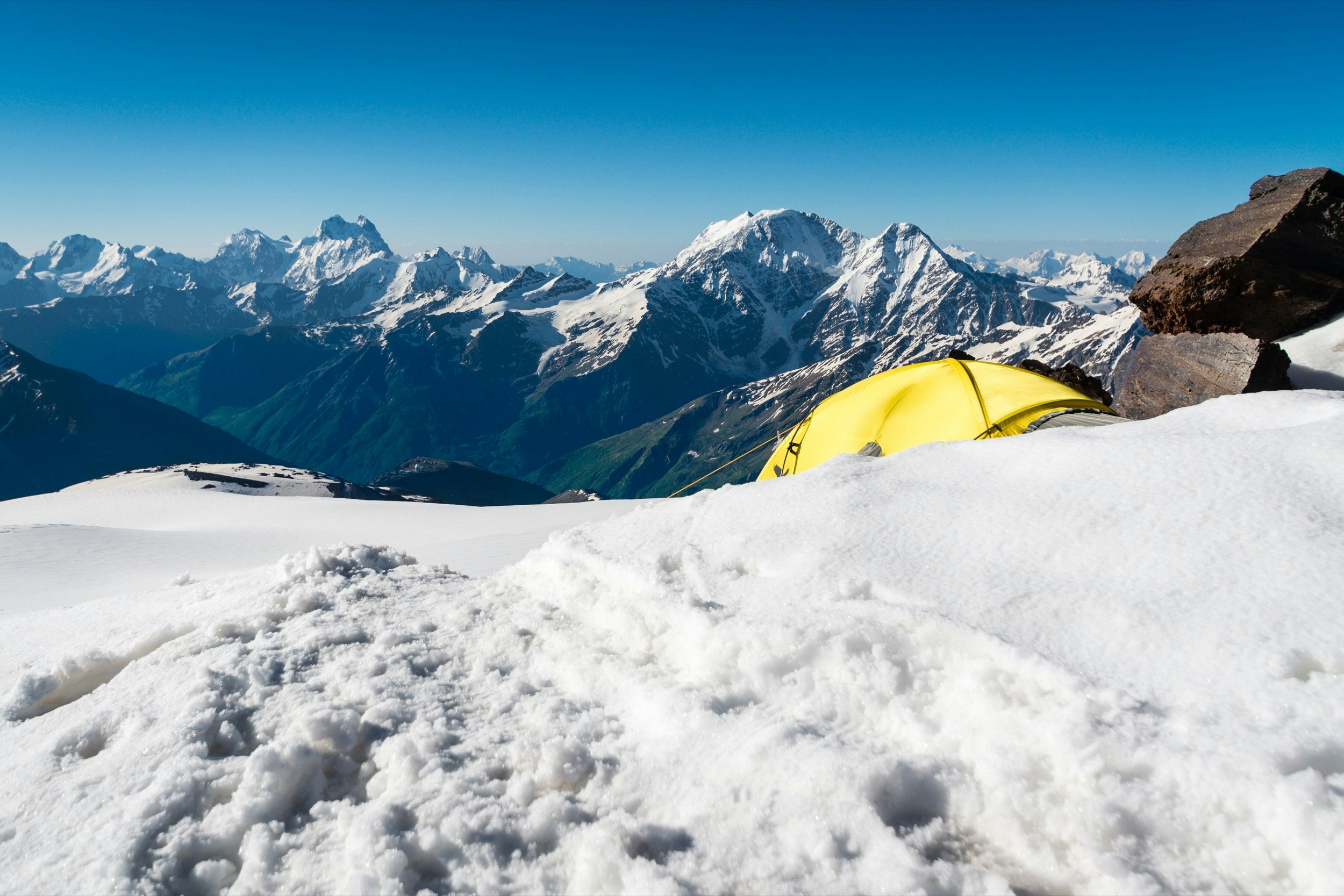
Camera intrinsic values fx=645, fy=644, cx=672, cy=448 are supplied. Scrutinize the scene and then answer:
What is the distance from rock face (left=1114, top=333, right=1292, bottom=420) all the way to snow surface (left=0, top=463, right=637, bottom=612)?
38.6 feet

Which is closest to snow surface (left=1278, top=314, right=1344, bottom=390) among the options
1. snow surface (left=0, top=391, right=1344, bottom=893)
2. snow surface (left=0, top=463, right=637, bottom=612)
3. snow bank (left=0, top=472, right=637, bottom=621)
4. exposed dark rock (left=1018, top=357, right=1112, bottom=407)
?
exposed dark rock (left=1018, top=357, right=1112, bottom=407)

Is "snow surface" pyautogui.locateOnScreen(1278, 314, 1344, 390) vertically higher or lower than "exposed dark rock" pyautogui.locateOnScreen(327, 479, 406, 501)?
higher

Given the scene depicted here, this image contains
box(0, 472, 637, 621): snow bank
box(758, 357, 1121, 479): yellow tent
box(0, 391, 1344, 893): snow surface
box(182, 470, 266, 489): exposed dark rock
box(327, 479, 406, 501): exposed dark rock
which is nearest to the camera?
box(0, 391, 1344, 893): snow surface

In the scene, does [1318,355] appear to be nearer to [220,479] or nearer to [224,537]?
[224,537]

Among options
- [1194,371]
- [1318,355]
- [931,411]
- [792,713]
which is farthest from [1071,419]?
[792,713]

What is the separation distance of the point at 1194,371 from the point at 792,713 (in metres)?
13.1

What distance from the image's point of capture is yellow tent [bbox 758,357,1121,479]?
1156 cm

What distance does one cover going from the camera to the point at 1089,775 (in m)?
3.21

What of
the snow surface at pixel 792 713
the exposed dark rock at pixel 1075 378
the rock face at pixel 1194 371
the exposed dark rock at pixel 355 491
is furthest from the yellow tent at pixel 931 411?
the exposed dark rock at pixel 355 491

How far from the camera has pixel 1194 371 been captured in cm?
1252

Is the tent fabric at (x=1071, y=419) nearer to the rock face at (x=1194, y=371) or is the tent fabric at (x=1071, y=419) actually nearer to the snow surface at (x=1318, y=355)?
the rock face at (x=1194, y=371)

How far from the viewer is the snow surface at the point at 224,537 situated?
13.1m

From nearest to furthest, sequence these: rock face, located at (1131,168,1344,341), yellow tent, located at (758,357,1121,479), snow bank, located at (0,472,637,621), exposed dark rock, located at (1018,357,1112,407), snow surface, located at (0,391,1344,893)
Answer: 1. snow surface, located at (0,391,1344,893)
2. yellow tent, located at (758,357,1121,479)
3. snow bank, located at (0,472,637,621)
4. rock face, located at (1131,168,1344,341)
5. exposed dark rock, located at (1018,357,1112,407)

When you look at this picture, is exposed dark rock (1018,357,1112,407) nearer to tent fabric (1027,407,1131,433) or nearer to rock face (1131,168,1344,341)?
rock face (1131,168,1344,341)
